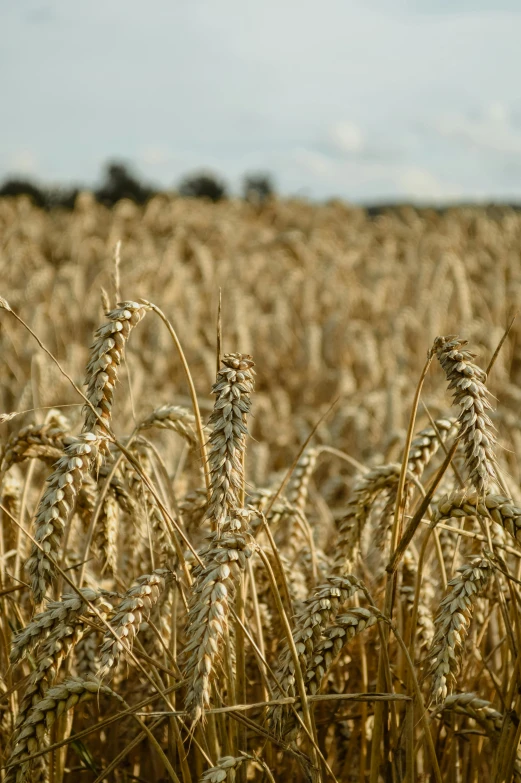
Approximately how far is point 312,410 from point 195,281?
4.30 m

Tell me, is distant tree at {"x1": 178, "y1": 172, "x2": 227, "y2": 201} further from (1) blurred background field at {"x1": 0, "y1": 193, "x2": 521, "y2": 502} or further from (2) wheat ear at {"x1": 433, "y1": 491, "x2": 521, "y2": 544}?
(2) wheat ear at {"x1": 433, "y1": 491, "x2": 521, "y2": 544}

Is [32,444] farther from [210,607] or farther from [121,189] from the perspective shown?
[121,189]

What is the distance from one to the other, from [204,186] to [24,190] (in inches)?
198

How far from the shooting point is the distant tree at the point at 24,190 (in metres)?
19.6

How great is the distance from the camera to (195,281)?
10.4 meters

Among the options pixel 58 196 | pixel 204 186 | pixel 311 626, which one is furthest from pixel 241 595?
pixel 204 186

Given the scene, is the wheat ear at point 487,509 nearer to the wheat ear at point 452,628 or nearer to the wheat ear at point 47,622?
the wheat ear at point 452,628

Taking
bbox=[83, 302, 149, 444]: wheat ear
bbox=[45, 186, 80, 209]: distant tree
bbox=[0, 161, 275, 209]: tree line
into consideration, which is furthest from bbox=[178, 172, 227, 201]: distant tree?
bbox=[83, 302, 149, 444]: wheat ear

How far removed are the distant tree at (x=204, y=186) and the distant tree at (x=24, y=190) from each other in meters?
4.29

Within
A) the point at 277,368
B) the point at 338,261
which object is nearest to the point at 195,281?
the point at 338,261

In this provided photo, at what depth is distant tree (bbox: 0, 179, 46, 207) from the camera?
1964 centimetres

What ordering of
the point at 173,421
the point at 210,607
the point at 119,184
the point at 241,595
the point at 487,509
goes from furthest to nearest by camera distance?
1. the point at 119,184
2. the point at 173,421
3. the point at 241,595
4. the point at 487,509
5. the point at 210,607

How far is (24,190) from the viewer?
2033 centimetres

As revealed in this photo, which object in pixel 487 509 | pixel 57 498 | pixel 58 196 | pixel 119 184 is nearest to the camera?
pixel 57 498
